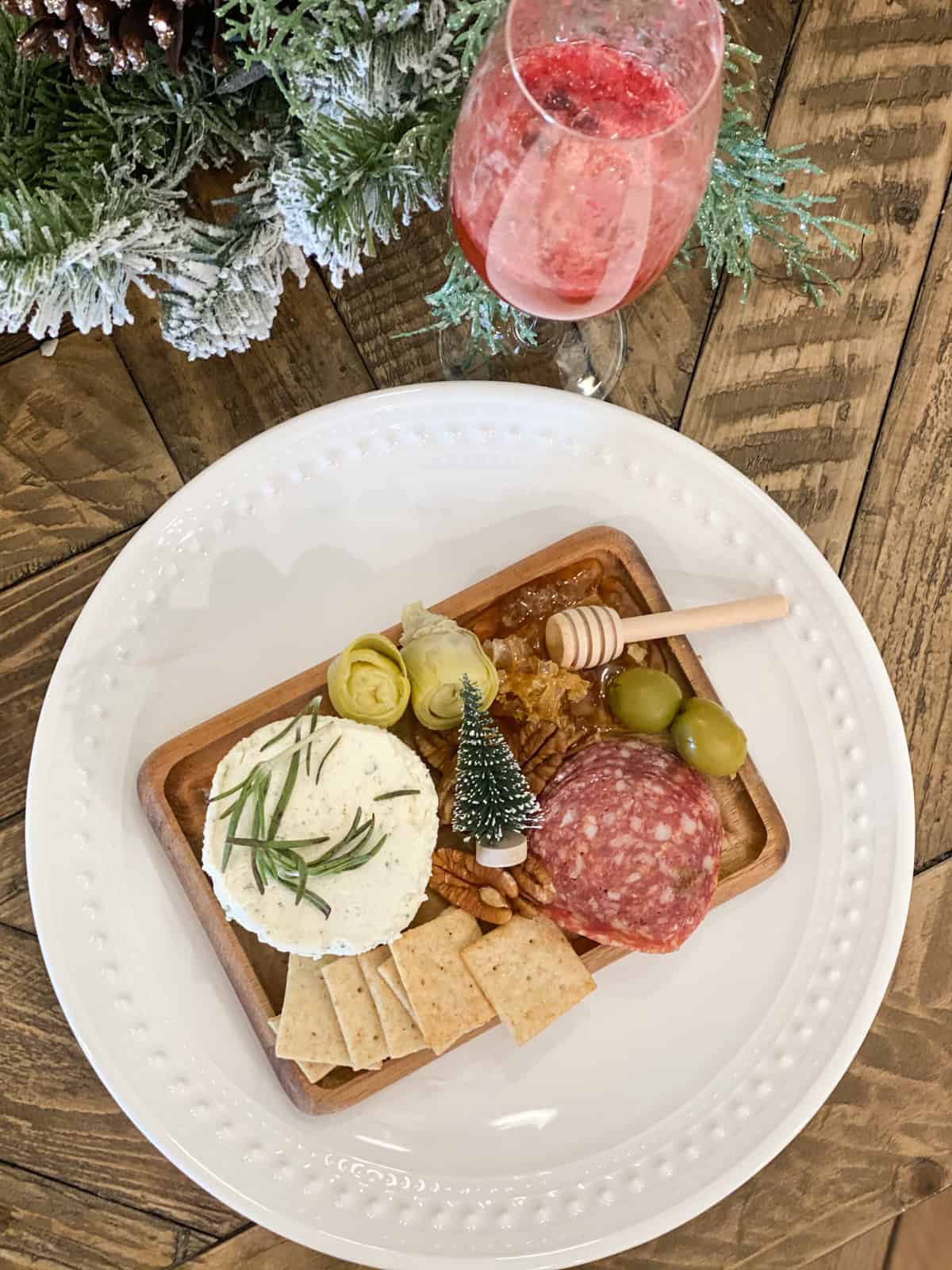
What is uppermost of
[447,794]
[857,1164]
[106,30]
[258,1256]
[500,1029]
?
[106,30]

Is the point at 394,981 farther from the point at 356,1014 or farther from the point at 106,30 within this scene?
the point at 106,30

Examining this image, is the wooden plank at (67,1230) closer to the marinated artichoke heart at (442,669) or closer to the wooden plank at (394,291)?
the marinated artichoke heart at (442,669)

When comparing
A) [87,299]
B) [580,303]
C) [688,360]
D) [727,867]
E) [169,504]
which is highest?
[87,299]

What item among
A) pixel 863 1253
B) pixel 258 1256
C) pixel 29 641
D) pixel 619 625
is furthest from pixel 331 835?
pixel 863 1253

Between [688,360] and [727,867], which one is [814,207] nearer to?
[688,360]

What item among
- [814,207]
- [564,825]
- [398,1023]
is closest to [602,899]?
[564,825]
